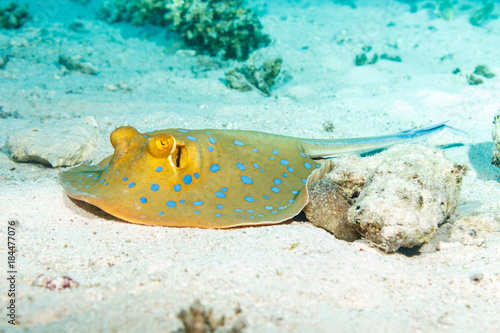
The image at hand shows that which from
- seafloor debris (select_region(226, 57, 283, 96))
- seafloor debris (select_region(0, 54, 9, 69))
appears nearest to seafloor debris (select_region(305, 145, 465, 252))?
seafloor debris (select_region(226, 57, 283, 96))

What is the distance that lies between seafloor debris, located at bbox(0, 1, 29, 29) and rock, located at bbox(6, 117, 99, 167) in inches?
424

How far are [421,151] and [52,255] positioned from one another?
433cm

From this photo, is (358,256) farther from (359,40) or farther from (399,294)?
(359,40)

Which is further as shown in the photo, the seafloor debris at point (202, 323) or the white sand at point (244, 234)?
the white sand at point (244, 234)

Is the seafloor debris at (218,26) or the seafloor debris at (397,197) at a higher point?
the seafloor debris at (218,26)

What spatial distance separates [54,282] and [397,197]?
3.06 m

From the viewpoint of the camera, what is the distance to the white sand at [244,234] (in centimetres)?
188

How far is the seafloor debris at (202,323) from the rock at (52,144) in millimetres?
4303

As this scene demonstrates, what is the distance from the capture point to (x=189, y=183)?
3.16m

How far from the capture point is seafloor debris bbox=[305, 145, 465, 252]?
2.68m

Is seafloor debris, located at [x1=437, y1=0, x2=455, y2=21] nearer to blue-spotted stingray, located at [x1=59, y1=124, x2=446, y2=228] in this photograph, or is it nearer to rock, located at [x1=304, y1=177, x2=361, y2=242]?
blue-spotted stingray, located at [x1=59, y1=124, x2=446, y2=228]

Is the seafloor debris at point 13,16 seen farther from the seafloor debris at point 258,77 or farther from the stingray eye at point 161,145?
the stingray eye at point 161,145

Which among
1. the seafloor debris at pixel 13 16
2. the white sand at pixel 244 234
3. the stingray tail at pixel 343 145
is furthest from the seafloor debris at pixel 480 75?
the seafloor debris at pixel 13 16

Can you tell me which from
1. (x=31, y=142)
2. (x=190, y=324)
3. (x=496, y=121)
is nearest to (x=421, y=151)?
(x=496, y=121)
